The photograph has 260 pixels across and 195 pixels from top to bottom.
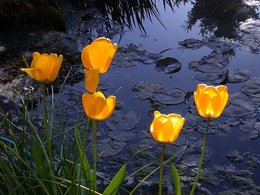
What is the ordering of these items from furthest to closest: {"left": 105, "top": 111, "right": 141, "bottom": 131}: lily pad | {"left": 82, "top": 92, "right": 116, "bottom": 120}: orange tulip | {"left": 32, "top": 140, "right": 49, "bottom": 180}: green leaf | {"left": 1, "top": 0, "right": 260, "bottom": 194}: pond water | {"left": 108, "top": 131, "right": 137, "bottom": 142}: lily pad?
{"left": 105, "top": 111, "right": 141, "bottom": 131}: lily pad
{"left": 108, "top": 131, "right": 137, "bottom": 142}: lily pad
{"left": 1, "top": 0, "right": 260, "bottom": 194}: pond water
{"left": 32, "top": 140, "right": 49, "bottom": 180}: green leaf
{"left": 82, "top": 92, "right": 116, "bottom": 120}: orange tulip

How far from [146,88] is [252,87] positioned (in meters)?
0.77

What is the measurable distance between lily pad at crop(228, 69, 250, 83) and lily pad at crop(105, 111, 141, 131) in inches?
34.1

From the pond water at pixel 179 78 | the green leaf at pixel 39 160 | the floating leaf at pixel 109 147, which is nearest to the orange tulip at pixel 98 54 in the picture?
the green leaf at pixel 39 160

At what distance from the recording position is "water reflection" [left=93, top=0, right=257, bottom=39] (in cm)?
497

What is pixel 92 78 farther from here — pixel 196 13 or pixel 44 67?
pixel 196 13

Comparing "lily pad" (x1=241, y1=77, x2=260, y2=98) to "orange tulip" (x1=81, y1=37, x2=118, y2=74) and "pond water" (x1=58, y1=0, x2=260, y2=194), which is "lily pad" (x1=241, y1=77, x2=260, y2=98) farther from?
"orange tulip" (x1=81, y1=37, x2=118, y2=74)

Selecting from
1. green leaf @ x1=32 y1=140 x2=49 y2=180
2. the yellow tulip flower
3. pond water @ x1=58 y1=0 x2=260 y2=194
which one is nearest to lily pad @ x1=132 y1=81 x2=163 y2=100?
pond water @ x1=58 y1=0 x2=260 y2=194

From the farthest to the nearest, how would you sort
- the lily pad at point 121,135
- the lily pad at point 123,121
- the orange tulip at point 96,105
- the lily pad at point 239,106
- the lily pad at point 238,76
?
the lily pad at point 238,76
the lily pad at point 239,106
the lily pad at point 123,121
the lily pad at point 121,135
the orange tulip at point 96,105

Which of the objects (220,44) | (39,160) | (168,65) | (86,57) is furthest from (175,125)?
(220,44)

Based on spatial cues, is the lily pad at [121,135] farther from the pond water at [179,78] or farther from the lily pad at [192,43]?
the lily pad at [192,43]

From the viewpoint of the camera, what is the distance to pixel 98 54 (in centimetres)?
137

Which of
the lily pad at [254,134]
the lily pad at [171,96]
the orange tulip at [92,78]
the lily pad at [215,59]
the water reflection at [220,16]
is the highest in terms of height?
the orange tulip at [92,78]

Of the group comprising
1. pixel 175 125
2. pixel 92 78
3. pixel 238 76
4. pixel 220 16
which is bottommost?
pixel 238 76

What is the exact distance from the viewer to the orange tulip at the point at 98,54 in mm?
1353
